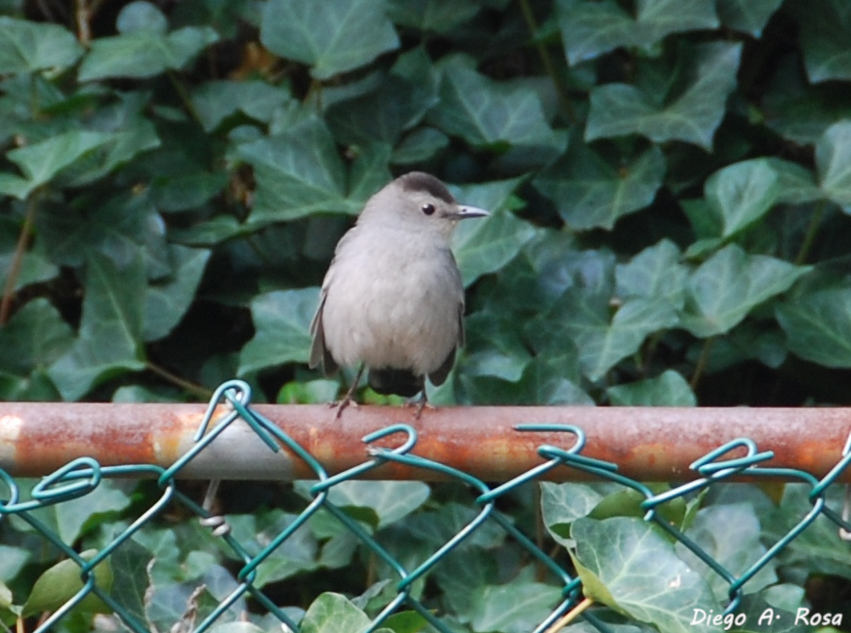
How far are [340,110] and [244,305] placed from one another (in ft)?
2.44

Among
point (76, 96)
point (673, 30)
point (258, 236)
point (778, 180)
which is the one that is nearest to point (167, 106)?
point (76, 96)

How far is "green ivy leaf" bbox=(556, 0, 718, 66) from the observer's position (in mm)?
4164

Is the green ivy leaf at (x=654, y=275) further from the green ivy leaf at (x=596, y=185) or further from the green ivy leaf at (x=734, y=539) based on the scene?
the green ivy leaf at (x=734, y=539)

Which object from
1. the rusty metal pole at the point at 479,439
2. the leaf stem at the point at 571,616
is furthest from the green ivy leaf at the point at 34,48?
the leaf stem at the point at 571,616

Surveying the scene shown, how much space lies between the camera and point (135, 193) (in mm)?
4301

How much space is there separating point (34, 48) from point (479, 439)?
3033 mm

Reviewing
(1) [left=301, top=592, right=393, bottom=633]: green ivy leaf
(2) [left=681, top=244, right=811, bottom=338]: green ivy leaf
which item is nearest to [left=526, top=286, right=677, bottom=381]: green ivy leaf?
(2) [left=681, top=244, right=811, bottom=338]: green ivy leaf

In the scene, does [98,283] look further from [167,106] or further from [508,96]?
[508,96]

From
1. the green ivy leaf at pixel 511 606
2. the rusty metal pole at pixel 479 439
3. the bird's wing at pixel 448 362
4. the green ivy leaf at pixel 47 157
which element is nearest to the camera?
the rusty metal pole at pixel 479 439

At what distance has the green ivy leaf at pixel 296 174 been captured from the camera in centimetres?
404

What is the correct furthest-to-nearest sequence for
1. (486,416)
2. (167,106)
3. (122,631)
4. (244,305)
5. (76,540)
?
(167,106) → (244,305) → (76,540) → (122,631) → (486,416)

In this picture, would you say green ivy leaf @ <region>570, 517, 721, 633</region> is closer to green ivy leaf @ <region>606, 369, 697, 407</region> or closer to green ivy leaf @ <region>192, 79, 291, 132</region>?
green ivy leaf @ <region>606, 369, 697, 407</region>

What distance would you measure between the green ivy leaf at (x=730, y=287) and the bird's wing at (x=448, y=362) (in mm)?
656

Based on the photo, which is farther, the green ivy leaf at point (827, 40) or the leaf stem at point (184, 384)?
the green ivy leaf at point (827, 40)
